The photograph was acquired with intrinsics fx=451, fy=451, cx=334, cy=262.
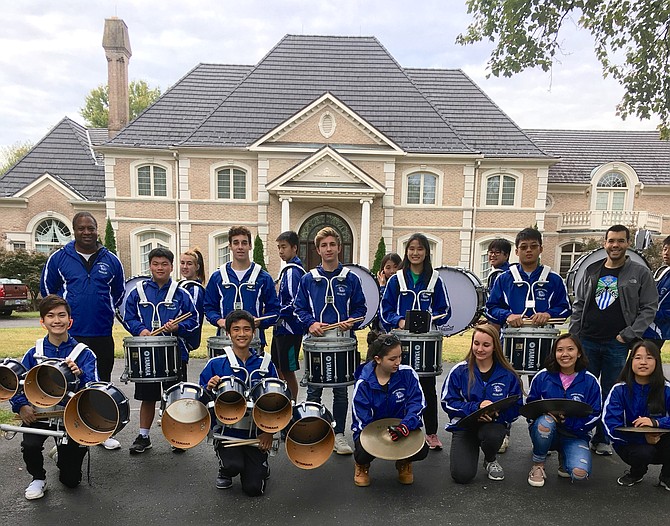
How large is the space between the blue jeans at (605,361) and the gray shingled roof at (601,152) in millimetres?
20332

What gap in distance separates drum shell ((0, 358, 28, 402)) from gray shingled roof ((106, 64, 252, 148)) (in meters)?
18.0

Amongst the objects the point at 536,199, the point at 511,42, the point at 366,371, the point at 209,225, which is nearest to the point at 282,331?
the point at 366,371

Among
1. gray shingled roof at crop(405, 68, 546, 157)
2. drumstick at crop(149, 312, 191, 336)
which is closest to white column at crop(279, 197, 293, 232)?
gray shingled roof at crop(405, 68, 546, 157)

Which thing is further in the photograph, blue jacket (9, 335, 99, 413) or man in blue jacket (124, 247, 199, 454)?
man in blue jacket (124, 247, 199, 454)

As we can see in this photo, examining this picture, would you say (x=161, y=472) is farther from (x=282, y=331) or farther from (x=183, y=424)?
(x=282, y=331)

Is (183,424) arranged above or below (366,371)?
below

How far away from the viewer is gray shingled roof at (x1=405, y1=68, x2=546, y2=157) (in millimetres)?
20234

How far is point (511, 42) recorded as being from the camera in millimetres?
6949

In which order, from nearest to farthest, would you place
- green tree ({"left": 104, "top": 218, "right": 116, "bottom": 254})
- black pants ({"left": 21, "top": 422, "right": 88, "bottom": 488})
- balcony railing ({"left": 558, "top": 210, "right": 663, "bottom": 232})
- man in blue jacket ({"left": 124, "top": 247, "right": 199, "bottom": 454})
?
black pants ({"left": 21, "top": 422, "right": 88, "bottom": 488})
man in blue jacket ({"left": 124, "top": 247, "right": 199, "bottom": 454})
green tree ({"left": 104, "top": 218, "right": 116, "bottom": 254})
balcony railing ({"left": 558, "top": 210, "right": 663, "bottom": 232})

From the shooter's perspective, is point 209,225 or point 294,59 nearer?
point 209,225

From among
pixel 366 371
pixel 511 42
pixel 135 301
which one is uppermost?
pixel 511 42

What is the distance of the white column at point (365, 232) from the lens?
61.7 ft

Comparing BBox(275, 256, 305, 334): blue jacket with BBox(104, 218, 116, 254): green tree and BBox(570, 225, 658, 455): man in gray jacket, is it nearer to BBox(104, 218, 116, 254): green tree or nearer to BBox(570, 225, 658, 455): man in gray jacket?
BBox(570, 225, 658, 455): man in gray jacket

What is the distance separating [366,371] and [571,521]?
74.4 inches
